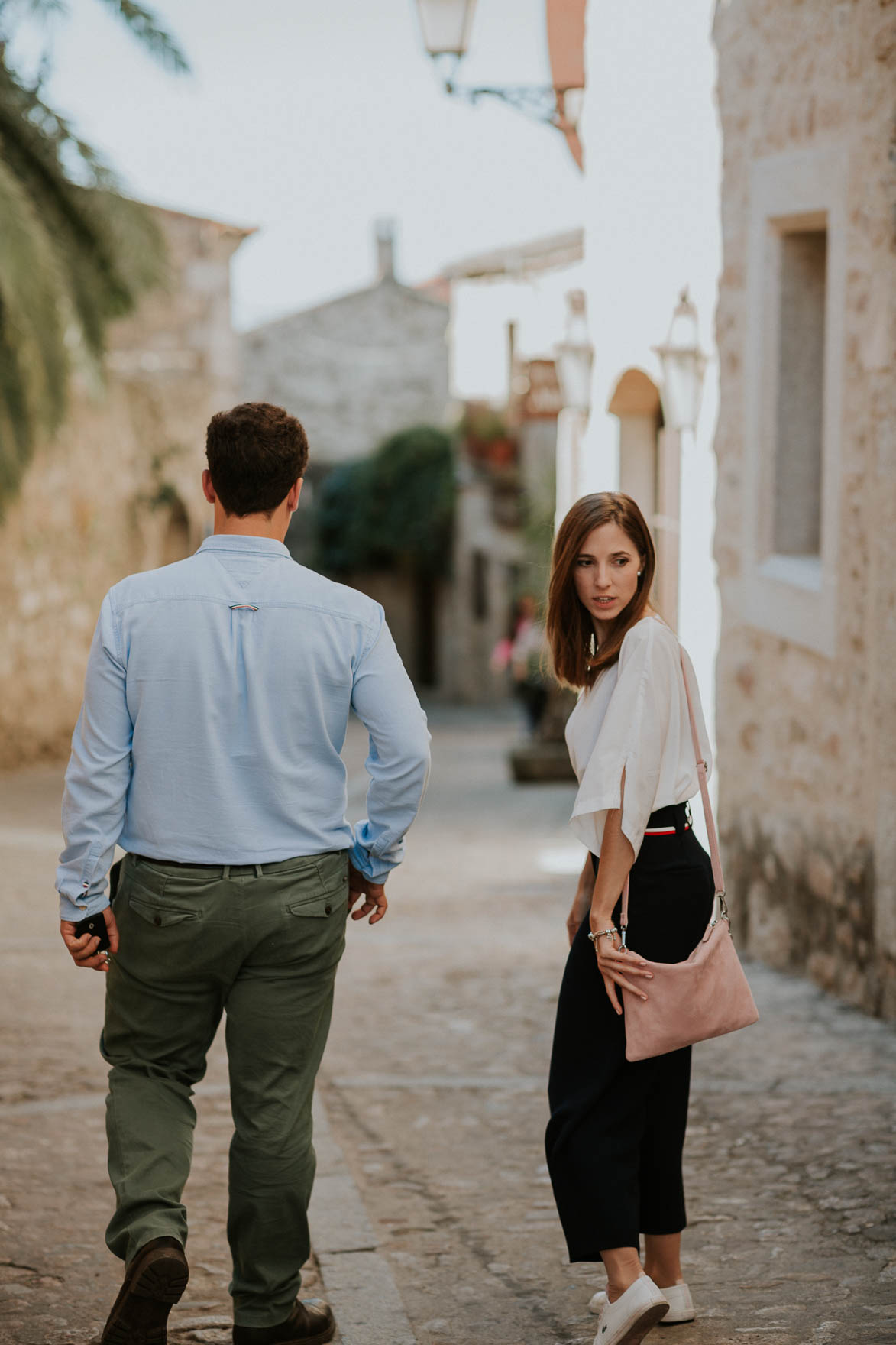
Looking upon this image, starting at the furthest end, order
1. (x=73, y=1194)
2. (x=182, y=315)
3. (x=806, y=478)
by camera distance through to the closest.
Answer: (x=182, y=315) < (x=806, y=478) < (x=73, y=1194)

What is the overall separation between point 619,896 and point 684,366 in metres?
5.28

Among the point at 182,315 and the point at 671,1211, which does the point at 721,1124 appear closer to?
the point at 671,1211

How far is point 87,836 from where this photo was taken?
105 inches

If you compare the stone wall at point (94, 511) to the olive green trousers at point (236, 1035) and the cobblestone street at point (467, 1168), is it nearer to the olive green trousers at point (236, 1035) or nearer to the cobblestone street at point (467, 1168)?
the cobblestone street at point (467, 1168)

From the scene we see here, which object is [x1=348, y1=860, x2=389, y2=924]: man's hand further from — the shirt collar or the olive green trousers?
the shirt collar

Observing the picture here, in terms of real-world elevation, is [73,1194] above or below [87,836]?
below

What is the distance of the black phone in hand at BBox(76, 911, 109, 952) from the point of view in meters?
2.69

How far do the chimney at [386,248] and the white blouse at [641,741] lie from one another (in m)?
32.6

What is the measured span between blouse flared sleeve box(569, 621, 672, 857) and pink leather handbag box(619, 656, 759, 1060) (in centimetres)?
11

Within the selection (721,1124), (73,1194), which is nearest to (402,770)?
(73,1194)

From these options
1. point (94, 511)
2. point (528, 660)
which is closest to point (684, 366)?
point (94, 511)

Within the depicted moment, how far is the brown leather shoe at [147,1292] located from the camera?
2586 millimetres

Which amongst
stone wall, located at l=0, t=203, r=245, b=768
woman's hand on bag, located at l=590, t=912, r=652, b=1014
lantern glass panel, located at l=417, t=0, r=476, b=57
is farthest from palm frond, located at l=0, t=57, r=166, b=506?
woman's hand on bag, located at l=590, t=912, r=652, b=1014

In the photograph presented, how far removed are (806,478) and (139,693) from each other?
175 inches
